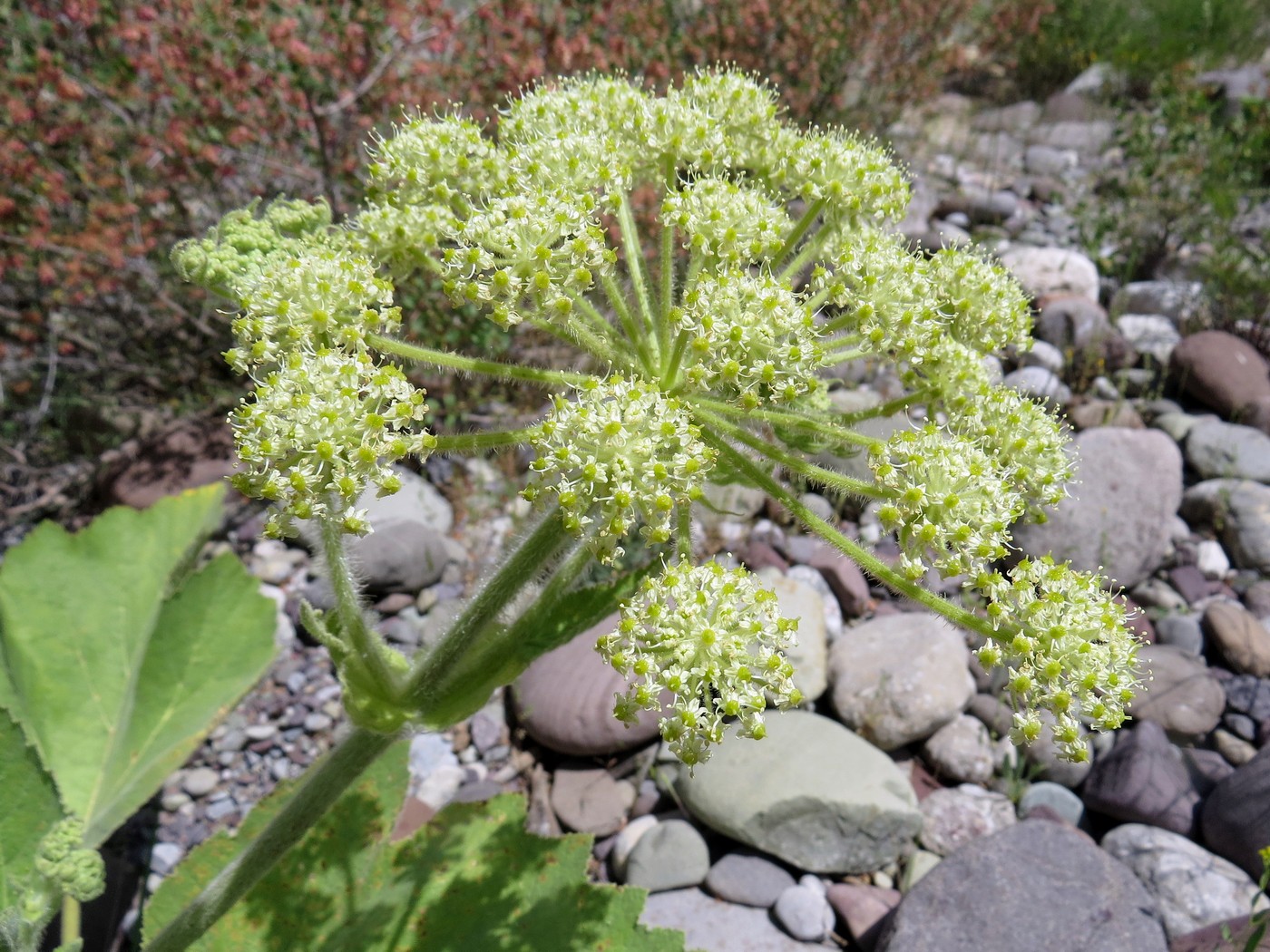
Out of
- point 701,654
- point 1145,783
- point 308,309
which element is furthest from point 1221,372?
point 308,309

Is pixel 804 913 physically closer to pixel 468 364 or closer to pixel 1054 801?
pixel 1054 801

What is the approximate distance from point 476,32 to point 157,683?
A: 562 centimetres

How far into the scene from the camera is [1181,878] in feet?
12.2

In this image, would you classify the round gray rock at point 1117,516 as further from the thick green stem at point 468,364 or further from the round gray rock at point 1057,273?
the thick green stem at point 468,364

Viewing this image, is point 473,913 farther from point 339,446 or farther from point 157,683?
point 339,446

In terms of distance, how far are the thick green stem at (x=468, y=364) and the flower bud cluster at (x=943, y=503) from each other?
2.49ft

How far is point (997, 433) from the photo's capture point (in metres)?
2.31

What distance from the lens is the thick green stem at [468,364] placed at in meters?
2.10

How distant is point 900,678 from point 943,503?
105 inches

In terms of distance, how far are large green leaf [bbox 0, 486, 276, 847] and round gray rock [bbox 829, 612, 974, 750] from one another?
276 cm

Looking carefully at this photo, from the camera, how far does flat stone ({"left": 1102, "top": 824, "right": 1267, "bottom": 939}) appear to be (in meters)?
3.62

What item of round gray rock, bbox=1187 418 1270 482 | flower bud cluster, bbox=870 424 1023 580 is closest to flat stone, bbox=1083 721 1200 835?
round gray rock, bbox=1187 418 1270 482

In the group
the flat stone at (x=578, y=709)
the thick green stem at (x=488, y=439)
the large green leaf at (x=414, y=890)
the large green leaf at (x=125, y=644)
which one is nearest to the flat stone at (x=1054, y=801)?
the flat stone at (x=578, y=709)

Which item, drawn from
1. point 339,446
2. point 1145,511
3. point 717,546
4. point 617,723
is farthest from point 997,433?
point 1145,511
